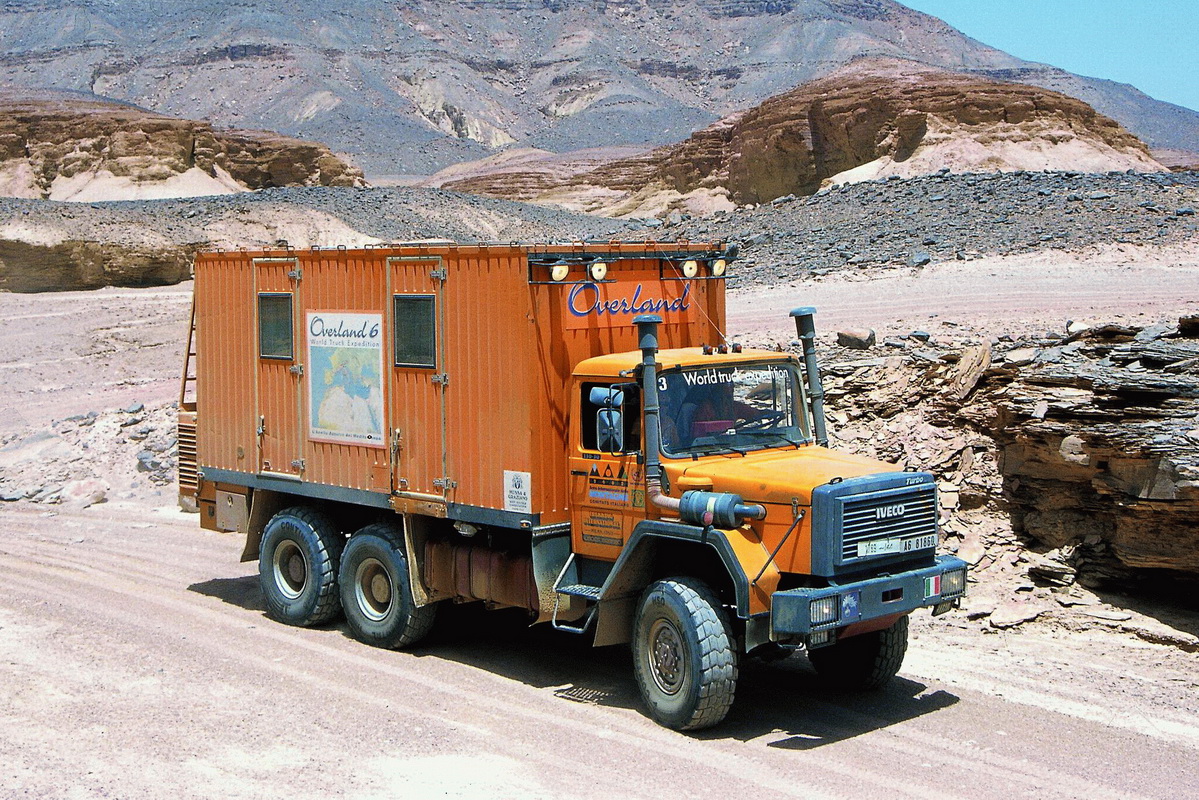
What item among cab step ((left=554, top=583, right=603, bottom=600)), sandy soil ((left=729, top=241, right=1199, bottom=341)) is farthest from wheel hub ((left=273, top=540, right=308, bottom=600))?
sandy soil ((left=729, top=241, right=1199, bottom=341))

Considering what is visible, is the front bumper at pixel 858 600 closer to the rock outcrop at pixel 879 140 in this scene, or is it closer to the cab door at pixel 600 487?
the cab door at pixel 600 487

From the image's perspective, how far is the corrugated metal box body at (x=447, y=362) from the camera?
10109 millimetres

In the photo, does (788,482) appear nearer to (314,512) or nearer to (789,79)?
(314,512)

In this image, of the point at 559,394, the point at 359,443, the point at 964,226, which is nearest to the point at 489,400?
the point at 559,394

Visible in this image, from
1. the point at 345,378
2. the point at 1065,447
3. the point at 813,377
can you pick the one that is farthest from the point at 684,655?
the point at 1065,447

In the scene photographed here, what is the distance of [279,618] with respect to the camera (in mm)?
12586

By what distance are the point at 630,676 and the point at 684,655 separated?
1.71 meters

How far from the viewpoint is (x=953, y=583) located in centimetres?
935

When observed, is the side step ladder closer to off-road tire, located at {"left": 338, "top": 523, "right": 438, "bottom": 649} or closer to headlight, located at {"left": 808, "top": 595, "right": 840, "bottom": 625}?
off-road tire, located at {"left": 338, "top": 523, "right": 438, "bottom": 649}

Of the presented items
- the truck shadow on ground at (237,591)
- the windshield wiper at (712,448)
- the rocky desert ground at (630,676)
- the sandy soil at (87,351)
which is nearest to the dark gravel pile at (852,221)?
the sandy soil at (87,351)

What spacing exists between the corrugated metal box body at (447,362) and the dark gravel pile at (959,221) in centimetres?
2338

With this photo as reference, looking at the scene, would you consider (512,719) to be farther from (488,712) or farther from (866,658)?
(866,658)

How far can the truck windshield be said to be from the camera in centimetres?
956

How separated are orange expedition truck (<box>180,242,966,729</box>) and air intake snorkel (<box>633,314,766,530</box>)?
0.05 feet
